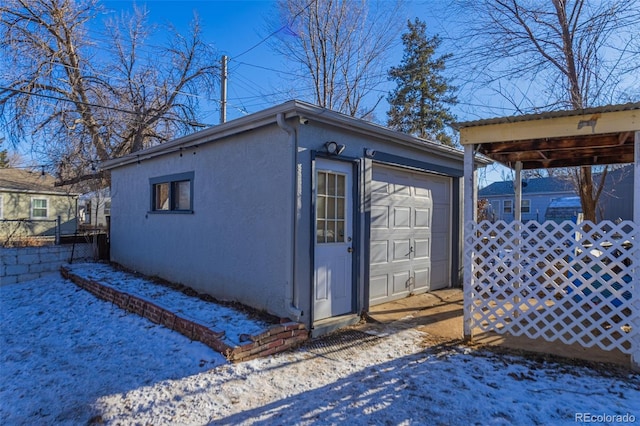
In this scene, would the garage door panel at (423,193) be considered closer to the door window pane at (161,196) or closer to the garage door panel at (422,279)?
the garage door panel at (422,279)

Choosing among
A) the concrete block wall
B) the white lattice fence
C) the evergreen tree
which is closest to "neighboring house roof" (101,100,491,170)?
the white lattice fence

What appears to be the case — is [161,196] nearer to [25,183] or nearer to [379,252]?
[379,252]

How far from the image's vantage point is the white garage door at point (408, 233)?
19.4ft

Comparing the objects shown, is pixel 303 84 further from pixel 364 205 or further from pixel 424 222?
pixel 364 205

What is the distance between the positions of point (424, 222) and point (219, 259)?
3.78m

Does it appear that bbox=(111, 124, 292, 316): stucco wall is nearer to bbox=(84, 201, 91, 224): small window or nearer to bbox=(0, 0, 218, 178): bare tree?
bbox=(0, 0, 218, 178): bare tree

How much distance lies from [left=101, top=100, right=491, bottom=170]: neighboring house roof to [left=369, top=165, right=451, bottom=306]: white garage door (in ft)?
1.81

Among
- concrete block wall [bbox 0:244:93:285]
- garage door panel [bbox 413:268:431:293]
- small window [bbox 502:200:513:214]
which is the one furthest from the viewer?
small window [bbox 502:200:513:214]

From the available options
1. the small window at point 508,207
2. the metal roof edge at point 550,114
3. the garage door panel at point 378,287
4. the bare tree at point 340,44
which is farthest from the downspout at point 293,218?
the small window at point 508,207

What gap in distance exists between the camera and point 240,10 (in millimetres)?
9773

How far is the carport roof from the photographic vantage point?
380cm

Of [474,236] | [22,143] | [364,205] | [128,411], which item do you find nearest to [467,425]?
[474,236]

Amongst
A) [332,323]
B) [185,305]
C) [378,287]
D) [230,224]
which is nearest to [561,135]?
[378,287]

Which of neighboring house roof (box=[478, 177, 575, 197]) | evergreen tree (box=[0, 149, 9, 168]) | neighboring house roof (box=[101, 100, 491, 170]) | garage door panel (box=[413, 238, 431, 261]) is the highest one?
evergreen tree (box=[0, 149, 9, 168])
